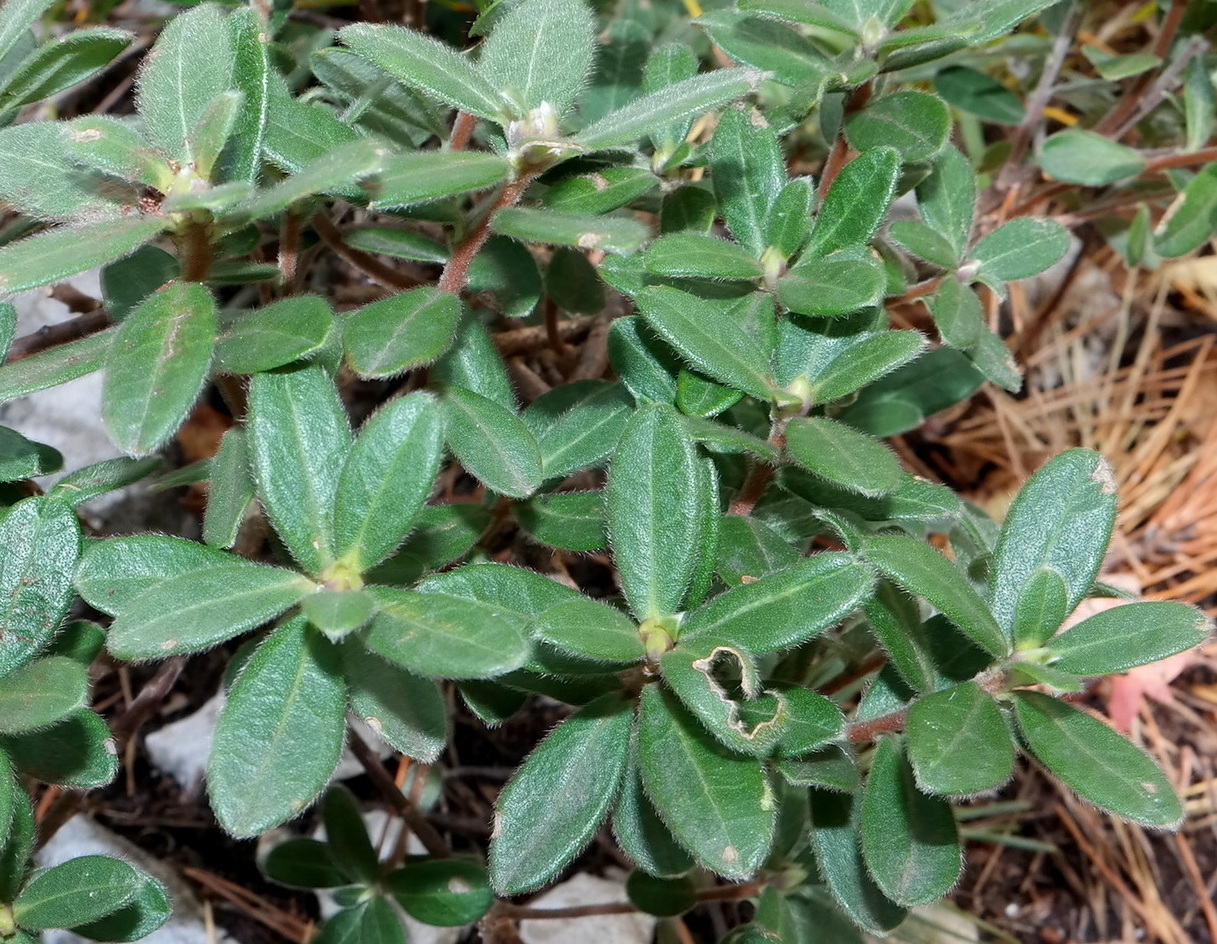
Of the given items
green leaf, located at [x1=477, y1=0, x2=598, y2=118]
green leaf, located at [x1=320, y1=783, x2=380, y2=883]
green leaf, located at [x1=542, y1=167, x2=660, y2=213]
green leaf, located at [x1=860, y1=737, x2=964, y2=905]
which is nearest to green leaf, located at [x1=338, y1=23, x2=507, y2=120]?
green leaf, located at [x1=477, y1=0, x2=598, y2=118]

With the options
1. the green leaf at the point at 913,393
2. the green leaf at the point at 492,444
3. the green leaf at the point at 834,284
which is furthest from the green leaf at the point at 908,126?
the green leaf at the point at 492,444

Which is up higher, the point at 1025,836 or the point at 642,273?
the point at 642,273

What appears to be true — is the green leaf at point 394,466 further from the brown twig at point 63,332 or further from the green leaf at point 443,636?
the brown twig at point 63,332

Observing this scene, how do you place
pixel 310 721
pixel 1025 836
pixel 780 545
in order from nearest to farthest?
pixel 310 721, pixel 780 545, pixel 1025 836

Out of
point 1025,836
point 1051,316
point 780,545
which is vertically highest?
point 780,545

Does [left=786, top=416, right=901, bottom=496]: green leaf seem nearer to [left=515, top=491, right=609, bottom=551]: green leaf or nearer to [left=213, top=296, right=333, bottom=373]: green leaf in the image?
[left=515, top=491, right=609, bottom=551]: green leaf

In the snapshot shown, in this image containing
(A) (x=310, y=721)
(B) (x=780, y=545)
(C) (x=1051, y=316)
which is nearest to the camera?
(A) (x=310, y=721)

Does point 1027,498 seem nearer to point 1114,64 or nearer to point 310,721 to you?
point 310,721

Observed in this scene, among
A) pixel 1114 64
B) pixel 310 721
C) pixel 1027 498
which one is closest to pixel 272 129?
pixel 310 721
